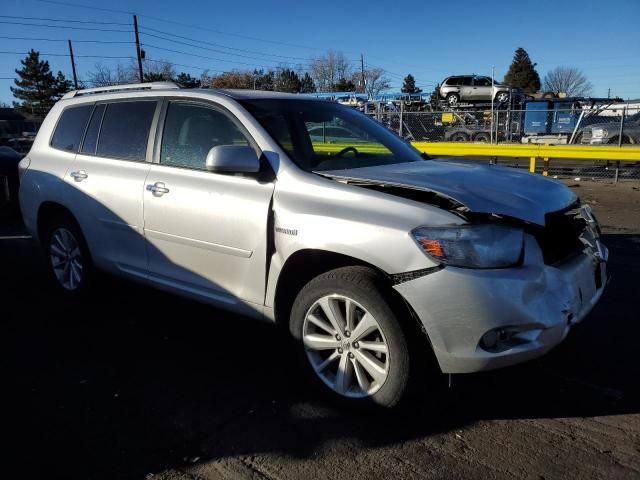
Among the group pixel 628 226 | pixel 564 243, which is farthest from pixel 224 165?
pixel 628 226

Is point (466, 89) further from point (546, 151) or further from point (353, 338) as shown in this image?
point (353, 338)

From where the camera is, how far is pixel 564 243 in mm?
3145

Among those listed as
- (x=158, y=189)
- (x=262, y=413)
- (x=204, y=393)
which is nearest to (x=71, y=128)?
(x=158, y=189)

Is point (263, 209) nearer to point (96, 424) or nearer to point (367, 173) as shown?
point (367, 173)

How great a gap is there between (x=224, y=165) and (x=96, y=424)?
1606 millimetres

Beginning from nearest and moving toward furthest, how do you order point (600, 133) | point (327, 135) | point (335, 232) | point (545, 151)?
1. point (335, 232)
2. point (327, 135)
3. point (545, 151)
4. point (600, 133)

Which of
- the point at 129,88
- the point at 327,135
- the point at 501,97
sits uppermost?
the point at 501,97

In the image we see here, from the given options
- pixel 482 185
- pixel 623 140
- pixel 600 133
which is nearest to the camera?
pixel 482 185

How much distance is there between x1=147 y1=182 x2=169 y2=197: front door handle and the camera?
12.7ft

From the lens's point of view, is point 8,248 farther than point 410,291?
Yes

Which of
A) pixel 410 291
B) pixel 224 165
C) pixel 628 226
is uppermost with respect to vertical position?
pixel 224 165

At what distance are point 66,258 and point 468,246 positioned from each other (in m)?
3.92

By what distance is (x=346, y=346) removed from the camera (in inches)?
120

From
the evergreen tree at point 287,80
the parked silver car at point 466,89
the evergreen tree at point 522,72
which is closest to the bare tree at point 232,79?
the evergreen tree at point 287,80
